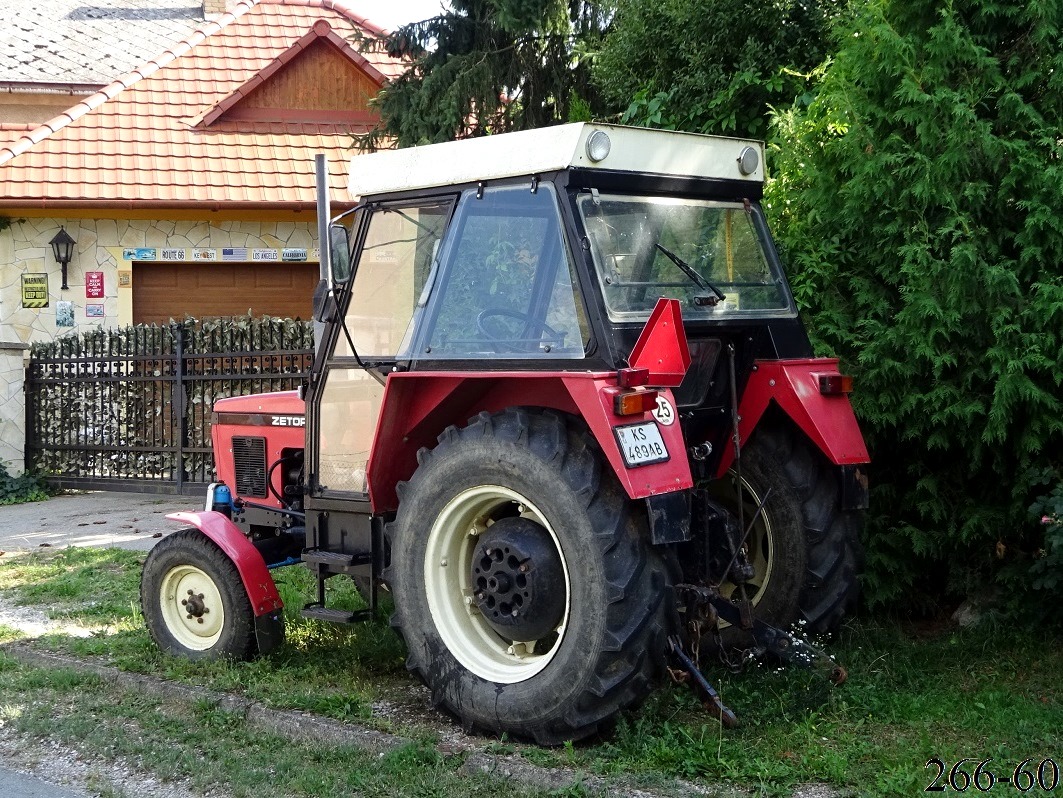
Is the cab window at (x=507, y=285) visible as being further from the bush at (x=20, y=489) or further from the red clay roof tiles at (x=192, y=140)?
the bush at (x=20, y=489)

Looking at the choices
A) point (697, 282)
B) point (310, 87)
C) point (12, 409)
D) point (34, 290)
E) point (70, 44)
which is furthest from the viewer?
point (70, 44)

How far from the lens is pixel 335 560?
5188 millimetres

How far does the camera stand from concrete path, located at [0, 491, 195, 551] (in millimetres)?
9750

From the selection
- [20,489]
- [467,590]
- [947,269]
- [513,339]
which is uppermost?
[947,269]

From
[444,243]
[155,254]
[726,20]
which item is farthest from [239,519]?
[155,254]

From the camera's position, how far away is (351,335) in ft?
17.0

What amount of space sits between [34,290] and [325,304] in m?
10.6

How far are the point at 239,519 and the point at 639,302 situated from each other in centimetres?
278

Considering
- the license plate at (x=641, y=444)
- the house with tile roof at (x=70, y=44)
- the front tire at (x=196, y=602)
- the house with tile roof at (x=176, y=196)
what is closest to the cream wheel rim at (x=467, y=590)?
the license plate at (x=641, y=444)

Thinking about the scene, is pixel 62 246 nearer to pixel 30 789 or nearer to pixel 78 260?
pixel 78 260

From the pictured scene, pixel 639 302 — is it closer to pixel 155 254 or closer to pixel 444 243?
pixel 444 243

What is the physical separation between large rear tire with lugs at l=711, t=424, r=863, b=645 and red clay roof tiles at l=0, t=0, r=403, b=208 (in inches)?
356

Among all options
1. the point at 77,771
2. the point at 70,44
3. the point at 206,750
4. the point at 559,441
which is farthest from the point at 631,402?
the point at 70,44

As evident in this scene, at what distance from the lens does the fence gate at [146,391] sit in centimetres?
1198
